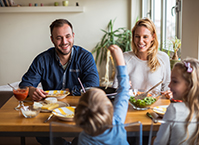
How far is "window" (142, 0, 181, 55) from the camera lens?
3.20 m

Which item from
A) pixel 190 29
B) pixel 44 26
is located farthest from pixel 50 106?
pixel 44 26

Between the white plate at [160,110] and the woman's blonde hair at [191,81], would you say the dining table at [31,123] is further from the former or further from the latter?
the woman's blonde hair at [191,81]

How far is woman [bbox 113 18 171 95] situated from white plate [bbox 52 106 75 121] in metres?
0.92

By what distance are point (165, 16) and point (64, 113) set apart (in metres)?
2.86

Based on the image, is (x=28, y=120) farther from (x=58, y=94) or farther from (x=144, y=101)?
(x=144, y=101)

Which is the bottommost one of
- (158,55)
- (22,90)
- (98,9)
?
(22,90)

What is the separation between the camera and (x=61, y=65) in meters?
2.34

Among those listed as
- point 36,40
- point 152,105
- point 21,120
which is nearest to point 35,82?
point 21,120

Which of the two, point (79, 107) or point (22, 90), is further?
point (22, 90)

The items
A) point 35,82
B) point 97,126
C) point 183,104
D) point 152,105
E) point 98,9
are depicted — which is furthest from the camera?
point 98,9

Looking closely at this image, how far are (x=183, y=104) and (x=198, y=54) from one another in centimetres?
111

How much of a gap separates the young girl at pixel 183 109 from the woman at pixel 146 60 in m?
1.07

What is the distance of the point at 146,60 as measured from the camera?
2395 millimetres

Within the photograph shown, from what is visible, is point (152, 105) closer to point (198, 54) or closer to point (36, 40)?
point (198, 54)
